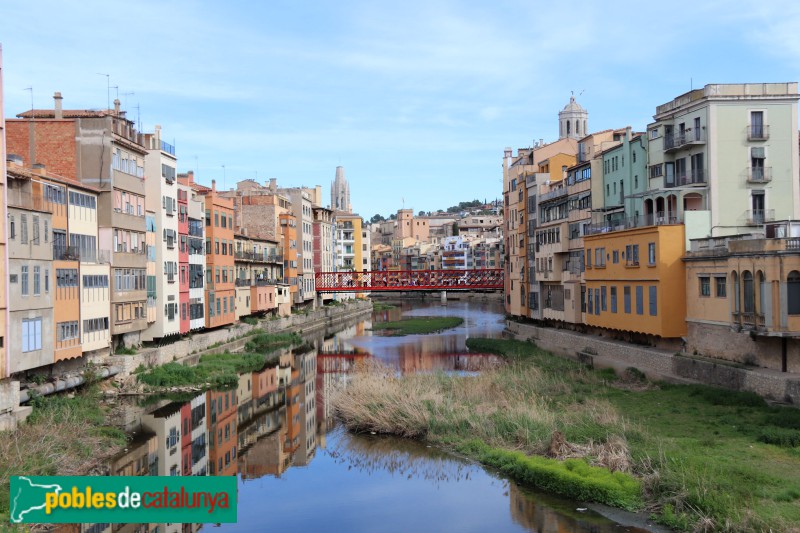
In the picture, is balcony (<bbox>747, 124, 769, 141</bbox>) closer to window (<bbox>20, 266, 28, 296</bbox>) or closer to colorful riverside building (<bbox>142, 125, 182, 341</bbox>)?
colorful riverside building (<bbox>142, 125, 182, 341</bbox>)

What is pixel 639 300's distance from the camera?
125 ft

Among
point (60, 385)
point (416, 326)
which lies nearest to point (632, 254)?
point (60, 385)

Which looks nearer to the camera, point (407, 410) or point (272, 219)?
point (407, 410)

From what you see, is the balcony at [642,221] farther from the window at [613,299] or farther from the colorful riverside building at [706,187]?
the window at [613,299]

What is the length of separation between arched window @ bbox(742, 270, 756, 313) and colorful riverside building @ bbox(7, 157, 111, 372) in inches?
990

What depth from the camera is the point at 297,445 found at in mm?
28531

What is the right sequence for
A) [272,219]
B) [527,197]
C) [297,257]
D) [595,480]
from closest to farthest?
[595,480]
[527,197]
[272,219]
[297,257]

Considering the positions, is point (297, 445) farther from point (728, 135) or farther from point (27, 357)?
point (728, 135)

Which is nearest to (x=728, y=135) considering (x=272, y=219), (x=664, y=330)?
(x=664, y=330)

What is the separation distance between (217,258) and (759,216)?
3288cm

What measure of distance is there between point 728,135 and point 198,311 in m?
30.4

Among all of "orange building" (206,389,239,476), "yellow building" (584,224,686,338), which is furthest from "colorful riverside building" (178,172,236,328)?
"yellow building" (584,224,686,338)

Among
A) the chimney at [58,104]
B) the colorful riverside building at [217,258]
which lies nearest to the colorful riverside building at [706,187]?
the colorful riverside building at [217,258]

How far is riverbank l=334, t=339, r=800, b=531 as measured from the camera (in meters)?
18.1
